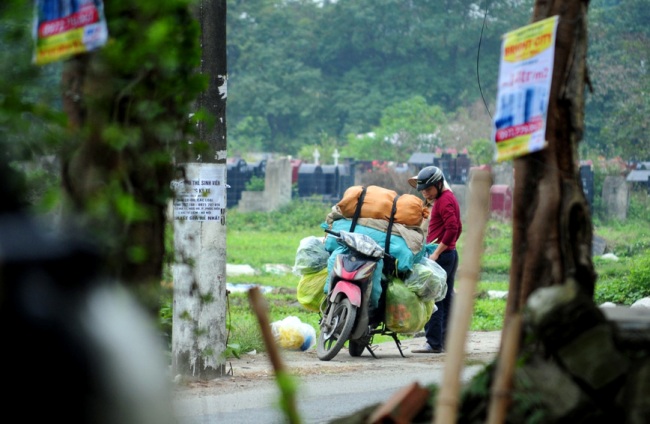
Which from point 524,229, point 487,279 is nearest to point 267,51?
Answer: point 487,279

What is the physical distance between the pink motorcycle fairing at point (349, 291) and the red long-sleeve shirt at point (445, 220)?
4.96 ft

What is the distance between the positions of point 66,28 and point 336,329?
768cm

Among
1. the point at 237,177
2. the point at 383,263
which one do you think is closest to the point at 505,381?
the point at 383,263

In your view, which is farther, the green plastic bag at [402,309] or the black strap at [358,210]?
the black strap at [358,210]

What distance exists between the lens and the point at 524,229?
5363 millimetres

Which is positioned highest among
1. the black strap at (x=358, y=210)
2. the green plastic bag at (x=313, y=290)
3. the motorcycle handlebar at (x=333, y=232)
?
the black strap at (x=358, y=210)

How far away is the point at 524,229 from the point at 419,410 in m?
1.00

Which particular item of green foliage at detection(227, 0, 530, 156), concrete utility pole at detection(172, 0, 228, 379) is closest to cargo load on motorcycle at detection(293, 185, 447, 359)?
concrete utility pole at detection(172, 0, 228, 379)

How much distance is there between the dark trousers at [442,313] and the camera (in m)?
12.6

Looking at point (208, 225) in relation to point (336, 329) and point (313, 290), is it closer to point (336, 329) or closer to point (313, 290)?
point (336, 329)

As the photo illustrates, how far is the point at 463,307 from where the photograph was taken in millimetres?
4160

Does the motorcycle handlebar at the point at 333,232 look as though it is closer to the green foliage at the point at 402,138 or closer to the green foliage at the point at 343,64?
the green foliage at the point at 402,138

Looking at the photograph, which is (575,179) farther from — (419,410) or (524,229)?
(419,410)

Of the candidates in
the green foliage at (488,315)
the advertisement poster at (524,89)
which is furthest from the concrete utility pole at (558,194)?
the green foliage at (488,315)
